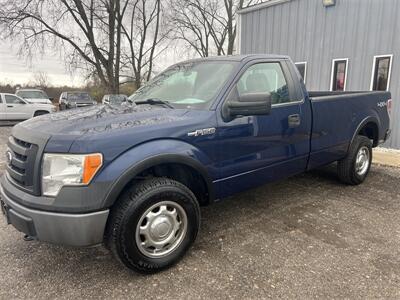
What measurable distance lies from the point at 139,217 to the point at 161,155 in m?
0.52

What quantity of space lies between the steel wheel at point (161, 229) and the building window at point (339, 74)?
7927 millimetres

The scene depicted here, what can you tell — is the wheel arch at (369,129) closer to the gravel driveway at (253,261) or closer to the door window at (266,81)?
the gravel driveway at (253,261)

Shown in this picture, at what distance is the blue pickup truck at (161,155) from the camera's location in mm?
2338

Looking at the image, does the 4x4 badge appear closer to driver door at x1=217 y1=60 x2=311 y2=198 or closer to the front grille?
driver door at x1=217 y1=60 x2=311 y2=198

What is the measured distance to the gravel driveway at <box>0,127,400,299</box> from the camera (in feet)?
8.32

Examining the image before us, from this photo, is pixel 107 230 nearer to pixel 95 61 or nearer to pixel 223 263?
pixel 223 263

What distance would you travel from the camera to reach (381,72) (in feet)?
27.1

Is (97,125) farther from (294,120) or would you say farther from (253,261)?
(294,120)

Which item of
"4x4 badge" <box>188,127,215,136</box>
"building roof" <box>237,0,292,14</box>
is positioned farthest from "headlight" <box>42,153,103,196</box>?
"building roof" <box>237,0,292,14</box>

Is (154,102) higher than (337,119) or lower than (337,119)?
higher

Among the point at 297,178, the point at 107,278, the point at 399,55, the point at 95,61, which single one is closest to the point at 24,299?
the point at 107,278

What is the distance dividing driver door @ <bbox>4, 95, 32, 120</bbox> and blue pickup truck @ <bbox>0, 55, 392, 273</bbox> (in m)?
12.3

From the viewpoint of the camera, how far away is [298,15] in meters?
9.64

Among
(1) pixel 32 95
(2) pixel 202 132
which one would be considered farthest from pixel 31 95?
(2) pixel 202 132
